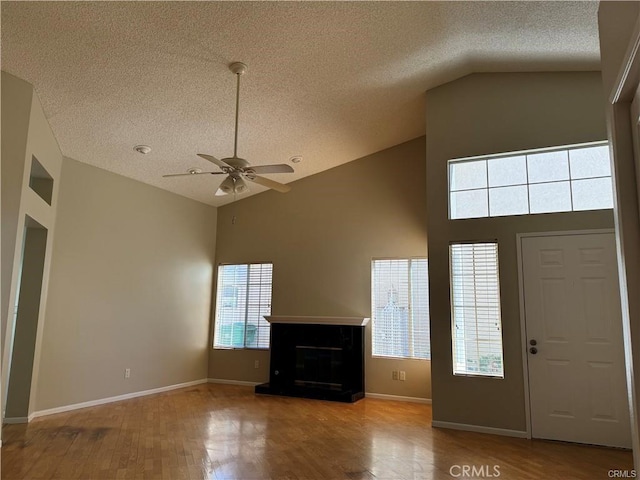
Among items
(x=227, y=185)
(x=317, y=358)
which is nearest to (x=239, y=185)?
(x=227, y=185)

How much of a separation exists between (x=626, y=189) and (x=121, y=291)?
6.02 meters

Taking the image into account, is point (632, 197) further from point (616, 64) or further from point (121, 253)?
point (121, 253)

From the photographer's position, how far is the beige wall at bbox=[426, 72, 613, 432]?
4.52 m

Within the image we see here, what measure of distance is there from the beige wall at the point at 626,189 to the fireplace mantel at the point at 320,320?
4.77 meters

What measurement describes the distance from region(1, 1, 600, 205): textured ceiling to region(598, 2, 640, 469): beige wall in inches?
89.1

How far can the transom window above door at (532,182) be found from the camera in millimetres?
4465

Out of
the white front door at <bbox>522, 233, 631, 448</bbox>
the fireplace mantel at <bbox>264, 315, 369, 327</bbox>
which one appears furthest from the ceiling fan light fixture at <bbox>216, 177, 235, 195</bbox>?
the fireplace mantel at <bbox>264, 315, 369, 327</bbox>

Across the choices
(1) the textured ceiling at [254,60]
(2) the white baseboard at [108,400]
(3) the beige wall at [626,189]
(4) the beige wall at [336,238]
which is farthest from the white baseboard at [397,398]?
(3) the beige wall at [626,189]

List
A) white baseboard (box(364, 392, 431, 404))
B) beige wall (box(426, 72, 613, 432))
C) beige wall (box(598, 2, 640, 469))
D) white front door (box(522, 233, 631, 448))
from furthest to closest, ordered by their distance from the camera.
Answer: white baseboard (box(364, 392, 431, 404)) < beige wall (box(426, 72, 613, 432)) < white front door (box(522, 233, 631, 448)) < beige wall (box(598, 2, 640, 469))

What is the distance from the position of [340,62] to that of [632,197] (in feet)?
10.6

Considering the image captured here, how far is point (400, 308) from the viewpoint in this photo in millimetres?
6445

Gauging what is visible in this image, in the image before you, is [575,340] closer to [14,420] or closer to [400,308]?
[400,308]

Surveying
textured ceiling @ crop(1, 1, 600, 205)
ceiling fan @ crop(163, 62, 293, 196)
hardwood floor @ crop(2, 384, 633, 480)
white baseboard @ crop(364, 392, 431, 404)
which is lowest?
hardwood floor @ crop(2, 384, 633, 480)

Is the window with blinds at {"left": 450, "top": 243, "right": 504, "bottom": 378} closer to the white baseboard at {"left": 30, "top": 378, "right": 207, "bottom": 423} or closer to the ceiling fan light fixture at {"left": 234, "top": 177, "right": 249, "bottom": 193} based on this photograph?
the ceiling fan light fixture at {"left": 234, "top": 177, "right": 249, "bottom": 193}
